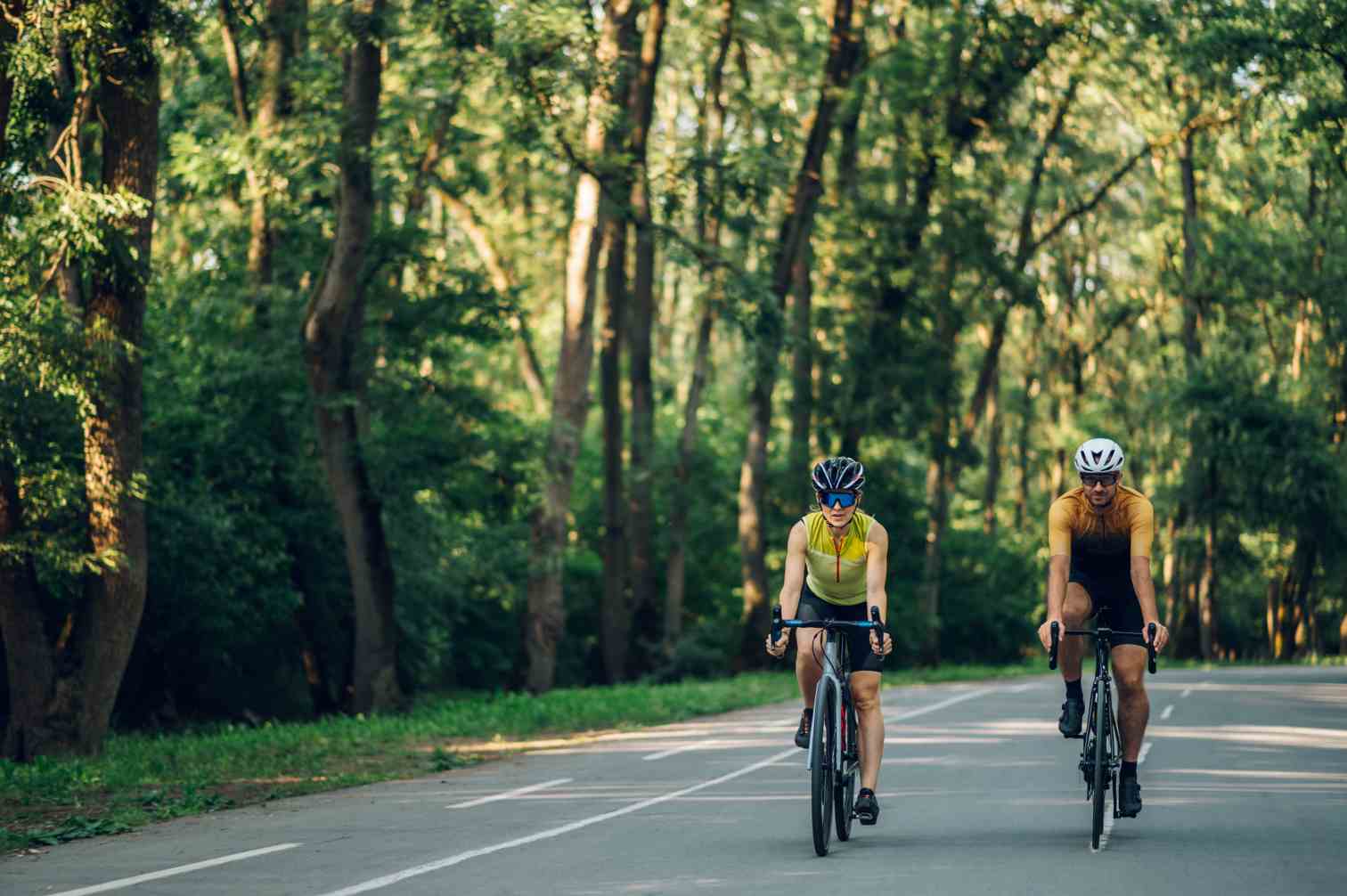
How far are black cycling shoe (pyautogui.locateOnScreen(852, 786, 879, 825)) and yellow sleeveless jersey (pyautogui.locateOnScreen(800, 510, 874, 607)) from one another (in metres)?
1.06

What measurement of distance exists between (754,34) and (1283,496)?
21.0 metres

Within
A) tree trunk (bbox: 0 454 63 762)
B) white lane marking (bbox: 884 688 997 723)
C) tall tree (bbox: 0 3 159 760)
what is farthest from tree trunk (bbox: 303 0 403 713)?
white lane marking (bbox: 884 688 997 723)

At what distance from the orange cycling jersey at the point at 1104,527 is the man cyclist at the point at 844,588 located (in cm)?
104

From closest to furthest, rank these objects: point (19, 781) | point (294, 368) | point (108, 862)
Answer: point (108, 862), point (19, 781), point (294, 368)

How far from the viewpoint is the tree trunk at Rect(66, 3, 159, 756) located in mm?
18812

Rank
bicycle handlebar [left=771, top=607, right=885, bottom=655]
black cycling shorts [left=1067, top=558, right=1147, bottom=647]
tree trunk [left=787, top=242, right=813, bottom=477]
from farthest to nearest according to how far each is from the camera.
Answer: tree trunk [left=787, top=242, right=813, bottom=477]
black cycling shorts [left=1067, top=558, right=1147, bottom=647]
bicycle handlebar [left=771, top=607, right=885, bottom=655]

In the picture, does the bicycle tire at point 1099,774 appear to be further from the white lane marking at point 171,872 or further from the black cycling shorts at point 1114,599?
the white lane marking at point 171,872

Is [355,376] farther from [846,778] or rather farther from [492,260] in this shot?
[846,778]

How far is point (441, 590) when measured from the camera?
102ft

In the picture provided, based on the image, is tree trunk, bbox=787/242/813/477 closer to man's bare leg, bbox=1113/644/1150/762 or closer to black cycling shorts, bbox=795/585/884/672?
man's bare leg, bbox=1113/644/1150/762

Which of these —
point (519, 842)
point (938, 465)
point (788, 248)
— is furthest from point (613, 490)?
point (519, 842)

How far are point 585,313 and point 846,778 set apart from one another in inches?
864

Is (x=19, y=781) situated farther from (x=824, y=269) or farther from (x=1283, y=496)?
(x=1283, y=496)

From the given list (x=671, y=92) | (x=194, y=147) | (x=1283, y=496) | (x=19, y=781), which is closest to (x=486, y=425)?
(x=194, y=147)
